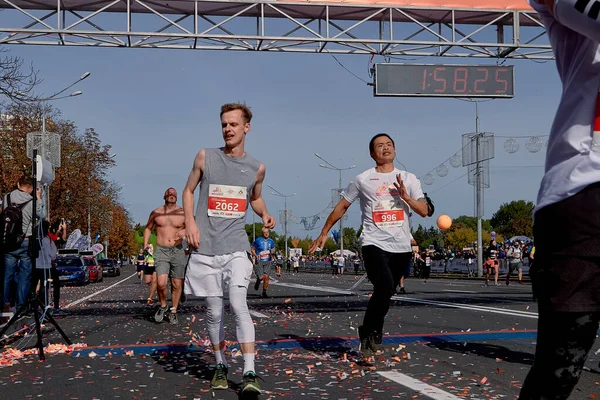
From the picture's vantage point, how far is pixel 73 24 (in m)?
14.6

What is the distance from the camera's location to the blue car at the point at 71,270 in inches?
1289

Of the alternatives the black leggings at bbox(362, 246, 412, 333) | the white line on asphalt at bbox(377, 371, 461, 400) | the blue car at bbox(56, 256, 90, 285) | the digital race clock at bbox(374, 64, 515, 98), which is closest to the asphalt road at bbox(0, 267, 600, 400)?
the white line on asphalt at bbox(377, 371, 461, 400)

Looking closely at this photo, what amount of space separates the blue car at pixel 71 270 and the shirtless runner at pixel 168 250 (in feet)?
72.8

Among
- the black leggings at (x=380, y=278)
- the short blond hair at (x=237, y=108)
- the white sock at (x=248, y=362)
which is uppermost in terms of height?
the short blond hair at (x=237, y=108)

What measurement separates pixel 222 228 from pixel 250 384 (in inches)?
47.5

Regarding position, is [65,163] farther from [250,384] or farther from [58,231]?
[250,384]

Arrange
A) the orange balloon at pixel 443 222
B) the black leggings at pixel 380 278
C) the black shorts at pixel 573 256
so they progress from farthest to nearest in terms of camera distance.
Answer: the orange balloon at pixel 443 222, the black leggings at pixel 380 278, the black shorts at pixel 573 256

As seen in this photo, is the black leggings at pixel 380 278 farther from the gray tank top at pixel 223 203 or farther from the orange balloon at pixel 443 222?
the orange balloon at pixel 443 222

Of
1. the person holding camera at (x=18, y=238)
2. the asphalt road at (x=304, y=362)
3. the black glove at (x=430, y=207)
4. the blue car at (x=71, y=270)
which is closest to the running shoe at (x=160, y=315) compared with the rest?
the asphalt road at (x=304, y=362)

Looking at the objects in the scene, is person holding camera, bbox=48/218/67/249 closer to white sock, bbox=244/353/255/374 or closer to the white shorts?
the white shorts

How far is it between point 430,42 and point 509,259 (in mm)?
17319

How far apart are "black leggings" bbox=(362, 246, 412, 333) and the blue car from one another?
2777 centimetres

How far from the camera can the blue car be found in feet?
107

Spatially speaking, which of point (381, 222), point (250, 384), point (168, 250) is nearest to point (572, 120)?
point (250, 384)
